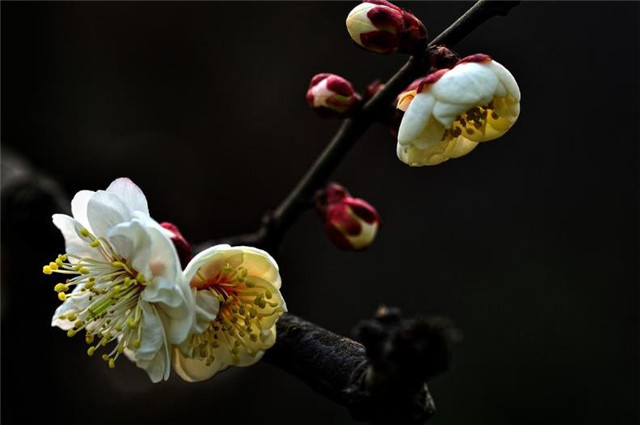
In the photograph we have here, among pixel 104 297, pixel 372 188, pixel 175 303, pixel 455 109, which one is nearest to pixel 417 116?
pixel 455 109

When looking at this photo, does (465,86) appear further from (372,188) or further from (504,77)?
(372,188)

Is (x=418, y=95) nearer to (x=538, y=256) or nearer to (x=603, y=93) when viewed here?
(x=538, y=256)

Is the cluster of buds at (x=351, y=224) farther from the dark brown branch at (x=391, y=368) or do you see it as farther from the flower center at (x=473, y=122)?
the dark brown branch at (x=391, y=368)

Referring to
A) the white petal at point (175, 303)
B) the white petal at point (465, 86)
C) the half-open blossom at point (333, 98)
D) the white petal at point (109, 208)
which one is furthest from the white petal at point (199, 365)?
the white petal at point (465, 86)

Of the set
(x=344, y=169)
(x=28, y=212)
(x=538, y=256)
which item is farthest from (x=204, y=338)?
(x=538, y=256)

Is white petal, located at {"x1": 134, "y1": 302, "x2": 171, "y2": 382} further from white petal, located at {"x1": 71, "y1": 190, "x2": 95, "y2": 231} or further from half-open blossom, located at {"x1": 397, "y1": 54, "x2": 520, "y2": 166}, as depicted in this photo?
half-open blossom, located at {"x1": 397, "y1": 54, "x2": 520, "y2": 166}

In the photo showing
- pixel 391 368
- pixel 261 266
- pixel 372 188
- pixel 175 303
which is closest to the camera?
pixel 391 368
